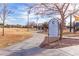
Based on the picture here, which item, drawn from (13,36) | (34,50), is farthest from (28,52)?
(13,36)

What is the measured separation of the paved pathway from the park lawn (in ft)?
0.13

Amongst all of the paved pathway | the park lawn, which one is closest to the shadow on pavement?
the paved pathway

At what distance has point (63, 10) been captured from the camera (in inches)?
112

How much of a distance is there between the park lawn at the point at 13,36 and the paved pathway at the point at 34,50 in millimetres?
39

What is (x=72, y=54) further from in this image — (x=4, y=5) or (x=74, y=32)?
(x=4, y=5)

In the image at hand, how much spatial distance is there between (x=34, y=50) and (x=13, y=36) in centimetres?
24

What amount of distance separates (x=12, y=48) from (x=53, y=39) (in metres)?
0.39

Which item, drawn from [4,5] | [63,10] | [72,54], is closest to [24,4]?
[4,5]

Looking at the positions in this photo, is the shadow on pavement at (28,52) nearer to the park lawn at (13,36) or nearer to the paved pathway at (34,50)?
the paved pathway at (34,50)

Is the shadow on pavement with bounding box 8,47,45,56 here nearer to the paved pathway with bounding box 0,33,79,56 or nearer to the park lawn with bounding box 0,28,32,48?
the paved pathway with bounding box 0,33,79,56

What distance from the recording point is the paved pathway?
2816 millimetres

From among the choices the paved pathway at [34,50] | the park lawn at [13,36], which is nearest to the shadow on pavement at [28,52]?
the paved pathway at [34,50]

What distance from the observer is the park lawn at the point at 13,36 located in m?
2.87

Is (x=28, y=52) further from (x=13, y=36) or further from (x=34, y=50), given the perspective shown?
(x=13, y=36)
